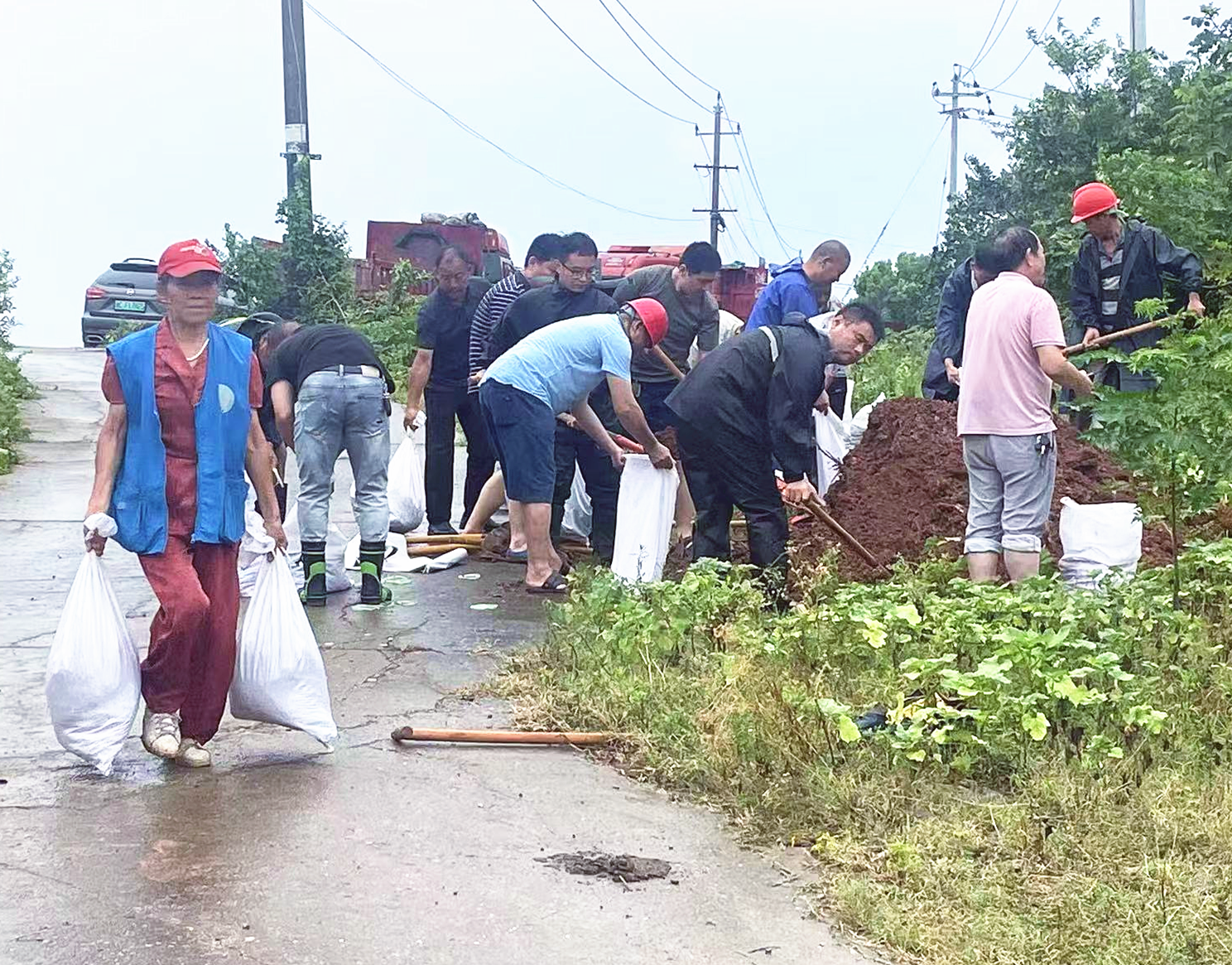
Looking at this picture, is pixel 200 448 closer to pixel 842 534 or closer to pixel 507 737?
pixel 507 737

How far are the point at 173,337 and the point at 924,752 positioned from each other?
2852 millimetres

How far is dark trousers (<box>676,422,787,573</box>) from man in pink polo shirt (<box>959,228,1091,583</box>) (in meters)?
0.91

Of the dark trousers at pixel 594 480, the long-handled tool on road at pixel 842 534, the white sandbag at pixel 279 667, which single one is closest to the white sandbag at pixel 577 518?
the dark trousers at pixel 594 480

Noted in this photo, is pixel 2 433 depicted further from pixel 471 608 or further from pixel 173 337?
pixel 173 337

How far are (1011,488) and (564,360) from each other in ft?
8.17

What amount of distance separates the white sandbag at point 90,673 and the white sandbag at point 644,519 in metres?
3.08

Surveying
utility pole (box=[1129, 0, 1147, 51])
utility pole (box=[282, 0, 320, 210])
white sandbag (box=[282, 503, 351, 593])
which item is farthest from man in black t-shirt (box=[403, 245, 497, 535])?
utility pole (box=[282, 0, 320, 210])

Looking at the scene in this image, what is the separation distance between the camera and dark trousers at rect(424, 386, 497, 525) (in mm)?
9695

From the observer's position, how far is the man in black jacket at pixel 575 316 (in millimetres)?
8930

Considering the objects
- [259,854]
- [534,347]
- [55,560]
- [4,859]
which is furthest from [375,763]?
[55,560]

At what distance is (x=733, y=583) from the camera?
21.3 ft

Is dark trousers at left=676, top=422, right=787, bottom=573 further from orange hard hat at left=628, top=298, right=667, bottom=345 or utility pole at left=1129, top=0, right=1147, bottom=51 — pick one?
utility pole at left=1129, top=0, right=1147, bottom=51

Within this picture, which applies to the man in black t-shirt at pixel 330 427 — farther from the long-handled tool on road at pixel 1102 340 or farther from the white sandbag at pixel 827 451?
the long-handled tool on road at pixel 1102 340

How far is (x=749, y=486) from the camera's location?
713cm
